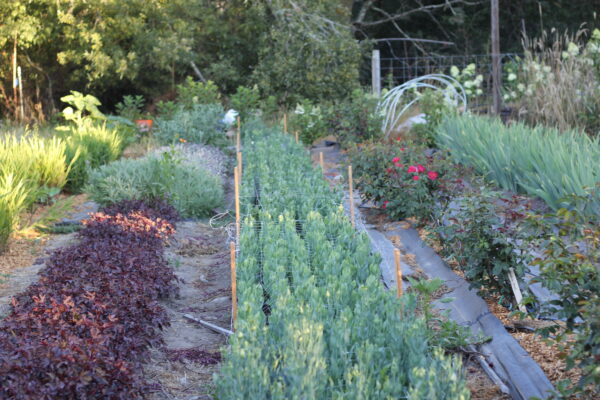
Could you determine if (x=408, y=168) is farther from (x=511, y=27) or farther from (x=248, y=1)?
(x=511, y=27)

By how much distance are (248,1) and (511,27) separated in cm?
864

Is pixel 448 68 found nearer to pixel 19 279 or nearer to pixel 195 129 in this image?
pixel 195 129

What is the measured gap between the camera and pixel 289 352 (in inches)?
117

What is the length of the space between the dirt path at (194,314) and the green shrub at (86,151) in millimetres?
2352

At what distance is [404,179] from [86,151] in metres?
4.34

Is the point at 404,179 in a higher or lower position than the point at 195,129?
lower

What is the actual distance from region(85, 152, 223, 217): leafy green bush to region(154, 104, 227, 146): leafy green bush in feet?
9.08

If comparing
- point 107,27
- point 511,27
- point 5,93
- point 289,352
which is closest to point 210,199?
point 289,352

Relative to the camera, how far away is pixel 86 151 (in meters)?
9.38

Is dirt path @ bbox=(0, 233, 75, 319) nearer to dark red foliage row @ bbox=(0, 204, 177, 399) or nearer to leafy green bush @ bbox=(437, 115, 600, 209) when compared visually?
dark red foliage row @ bbox=(0, 204, 177, 399)

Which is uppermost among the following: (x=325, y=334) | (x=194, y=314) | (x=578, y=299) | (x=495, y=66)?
(x=495, y=66)

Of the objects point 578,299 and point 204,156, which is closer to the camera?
point 578,299

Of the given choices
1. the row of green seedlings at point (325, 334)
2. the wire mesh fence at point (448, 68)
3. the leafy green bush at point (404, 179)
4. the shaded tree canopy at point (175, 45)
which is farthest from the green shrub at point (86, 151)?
the wire mesh fence at point (448, 68)

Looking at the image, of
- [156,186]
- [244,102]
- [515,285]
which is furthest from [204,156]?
[515,285]
